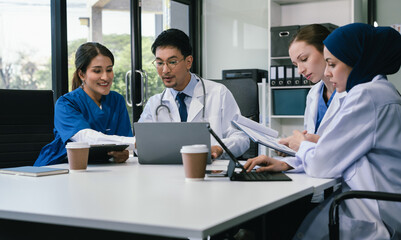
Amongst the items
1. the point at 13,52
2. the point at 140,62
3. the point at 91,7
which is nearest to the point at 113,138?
the point at 13,52

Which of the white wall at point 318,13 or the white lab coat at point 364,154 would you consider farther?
the white wall at point 318,13

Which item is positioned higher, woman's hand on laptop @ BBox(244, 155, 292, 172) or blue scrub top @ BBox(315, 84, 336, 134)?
blue scrub top @ BBox(315, 84, 336, 134)

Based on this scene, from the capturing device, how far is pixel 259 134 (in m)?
1.74

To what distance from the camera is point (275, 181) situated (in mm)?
1464

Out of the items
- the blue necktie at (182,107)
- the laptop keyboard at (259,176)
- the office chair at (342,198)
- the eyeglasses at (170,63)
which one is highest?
the eyeglasses at (170,63)

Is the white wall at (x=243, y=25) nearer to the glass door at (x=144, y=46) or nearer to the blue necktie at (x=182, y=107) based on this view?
the glass door at (x=144, y=46)

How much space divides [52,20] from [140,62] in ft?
3.62

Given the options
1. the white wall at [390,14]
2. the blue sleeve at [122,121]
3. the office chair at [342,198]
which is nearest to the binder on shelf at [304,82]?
the white wall at [390,14]

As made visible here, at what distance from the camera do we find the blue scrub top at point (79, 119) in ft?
7.26

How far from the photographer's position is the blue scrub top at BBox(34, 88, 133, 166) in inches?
87.1

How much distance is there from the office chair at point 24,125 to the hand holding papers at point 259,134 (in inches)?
43.8

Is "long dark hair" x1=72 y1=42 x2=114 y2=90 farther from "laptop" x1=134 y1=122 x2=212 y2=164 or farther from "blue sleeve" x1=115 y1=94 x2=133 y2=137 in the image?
"laptop" x1=134 y1=122 x2=212 y2=164

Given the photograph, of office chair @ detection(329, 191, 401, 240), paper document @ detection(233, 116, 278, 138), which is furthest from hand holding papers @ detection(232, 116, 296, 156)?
office chair @ detection(329, 191, 401, 240)

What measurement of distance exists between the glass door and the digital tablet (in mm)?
2522
